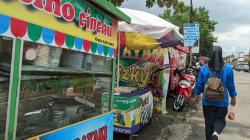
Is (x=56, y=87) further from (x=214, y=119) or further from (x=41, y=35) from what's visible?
(x=214, y=119)

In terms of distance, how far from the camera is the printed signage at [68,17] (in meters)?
2.74

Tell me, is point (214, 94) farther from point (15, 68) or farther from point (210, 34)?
point (210, 34)

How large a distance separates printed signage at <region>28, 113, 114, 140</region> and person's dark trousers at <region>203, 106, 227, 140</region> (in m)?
1.76

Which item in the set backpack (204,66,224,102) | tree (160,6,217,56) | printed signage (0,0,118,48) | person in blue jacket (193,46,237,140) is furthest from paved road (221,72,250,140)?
tree (160,6,217,56)

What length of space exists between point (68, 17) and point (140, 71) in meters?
6.42

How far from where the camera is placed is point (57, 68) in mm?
3545

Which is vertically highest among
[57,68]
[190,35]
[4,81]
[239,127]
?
[190,35]

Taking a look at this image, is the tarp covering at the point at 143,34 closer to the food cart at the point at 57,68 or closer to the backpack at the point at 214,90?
the backpack at the point at 214,90

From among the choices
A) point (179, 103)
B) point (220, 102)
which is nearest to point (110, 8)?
point (220, 102)

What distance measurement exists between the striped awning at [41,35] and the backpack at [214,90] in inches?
85.4

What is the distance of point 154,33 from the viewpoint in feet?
24.0

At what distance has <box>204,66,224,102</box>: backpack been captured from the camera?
5.39 meters

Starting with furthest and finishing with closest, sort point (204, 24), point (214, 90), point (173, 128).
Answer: point (204, 24)
point (173, 128)
point (214, 90)

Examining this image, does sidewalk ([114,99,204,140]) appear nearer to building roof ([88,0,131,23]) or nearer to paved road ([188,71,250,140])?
paved road ([188,71,250,140])
